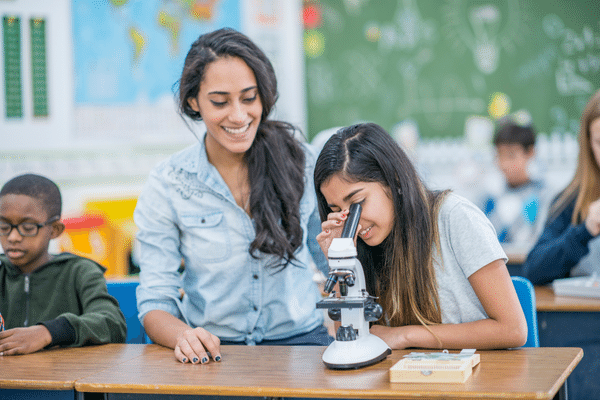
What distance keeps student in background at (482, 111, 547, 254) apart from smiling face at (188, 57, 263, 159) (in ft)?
8.75

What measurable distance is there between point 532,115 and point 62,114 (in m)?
3.40

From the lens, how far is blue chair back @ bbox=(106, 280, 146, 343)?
2.26 m

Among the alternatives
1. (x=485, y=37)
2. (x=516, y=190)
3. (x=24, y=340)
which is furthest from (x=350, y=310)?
(x=485, y=37)

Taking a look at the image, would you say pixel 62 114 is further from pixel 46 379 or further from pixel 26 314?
pixel 46 379

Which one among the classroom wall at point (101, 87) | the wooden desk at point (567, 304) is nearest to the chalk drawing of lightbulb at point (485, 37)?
the classroom wall at point (101, 87)

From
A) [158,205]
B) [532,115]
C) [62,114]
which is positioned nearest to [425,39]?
[532,115]

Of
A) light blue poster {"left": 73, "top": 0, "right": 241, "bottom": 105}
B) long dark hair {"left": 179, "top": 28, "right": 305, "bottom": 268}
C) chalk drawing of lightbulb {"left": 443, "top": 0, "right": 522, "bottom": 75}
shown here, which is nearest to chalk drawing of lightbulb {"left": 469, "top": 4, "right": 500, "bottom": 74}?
chalk drawing of lightbulb {"left": 443, "top": 0, "right": 522, "bottom": 75}

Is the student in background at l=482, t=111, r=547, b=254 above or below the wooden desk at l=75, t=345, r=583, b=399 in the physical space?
above

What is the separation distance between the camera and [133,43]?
4820 millimetres

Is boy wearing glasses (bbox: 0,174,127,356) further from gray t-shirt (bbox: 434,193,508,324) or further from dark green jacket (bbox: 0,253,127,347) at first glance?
gray t-shirt (bbox: 434,193,508,324)

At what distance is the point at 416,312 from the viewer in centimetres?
165

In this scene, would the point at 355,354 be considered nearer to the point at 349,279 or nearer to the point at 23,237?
the point at 349,279

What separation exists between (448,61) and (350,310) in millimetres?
3951

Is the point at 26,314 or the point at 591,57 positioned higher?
the point at 591,57
